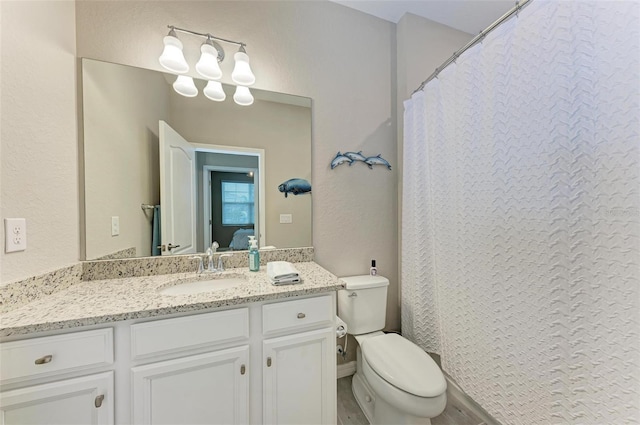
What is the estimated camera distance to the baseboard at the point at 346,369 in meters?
1.70

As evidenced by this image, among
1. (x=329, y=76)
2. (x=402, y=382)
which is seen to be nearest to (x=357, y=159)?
(x=329, y=76)

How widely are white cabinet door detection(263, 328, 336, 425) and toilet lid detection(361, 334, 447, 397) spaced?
0.27 metres

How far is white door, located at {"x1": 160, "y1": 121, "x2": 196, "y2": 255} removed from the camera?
1351mm

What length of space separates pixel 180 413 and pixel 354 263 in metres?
1.22

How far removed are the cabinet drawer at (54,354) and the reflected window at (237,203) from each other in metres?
0.78

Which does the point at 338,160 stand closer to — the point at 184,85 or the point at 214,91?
the point at 214,91

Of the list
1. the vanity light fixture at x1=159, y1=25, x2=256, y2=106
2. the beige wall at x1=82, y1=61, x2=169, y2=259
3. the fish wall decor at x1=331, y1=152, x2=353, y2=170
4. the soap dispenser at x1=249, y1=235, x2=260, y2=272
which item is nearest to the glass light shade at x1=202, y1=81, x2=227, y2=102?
the vanity light fixture at x1=159, y1=25, x2=256, y2=106

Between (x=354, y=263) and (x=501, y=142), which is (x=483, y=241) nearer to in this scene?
(x=501, y=142)

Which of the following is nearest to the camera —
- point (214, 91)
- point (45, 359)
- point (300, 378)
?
point (45, 359)

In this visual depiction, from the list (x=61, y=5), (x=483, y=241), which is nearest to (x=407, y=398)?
(x=483, y=241)

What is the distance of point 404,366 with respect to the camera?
3.90 ft

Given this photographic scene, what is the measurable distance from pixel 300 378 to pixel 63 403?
838 mm

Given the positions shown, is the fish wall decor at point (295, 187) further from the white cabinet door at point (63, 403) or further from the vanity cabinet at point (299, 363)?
the white cabinet door at point (63, 403)

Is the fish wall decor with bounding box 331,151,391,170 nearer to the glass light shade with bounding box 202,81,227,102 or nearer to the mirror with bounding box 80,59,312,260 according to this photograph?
the mirror with bounding box 80,59,312,260
